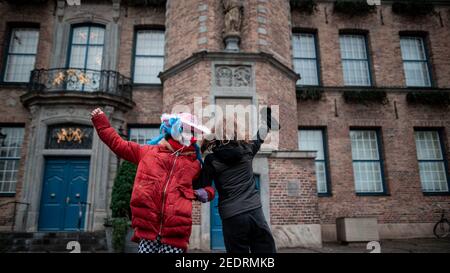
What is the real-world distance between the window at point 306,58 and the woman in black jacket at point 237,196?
10411 mm

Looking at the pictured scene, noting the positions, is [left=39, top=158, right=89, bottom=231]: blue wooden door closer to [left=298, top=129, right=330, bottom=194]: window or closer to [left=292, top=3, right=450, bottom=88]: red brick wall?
[left=298, top=129, right=330, bottom=194]: window

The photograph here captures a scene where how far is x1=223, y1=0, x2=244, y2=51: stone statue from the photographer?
32.0 ft

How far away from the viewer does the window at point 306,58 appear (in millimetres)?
12602

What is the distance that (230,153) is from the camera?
2727 mm

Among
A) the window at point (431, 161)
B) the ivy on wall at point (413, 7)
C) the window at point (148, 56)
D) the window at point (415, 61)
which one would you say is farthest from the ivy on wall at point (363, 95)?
the window at point (148, 56)

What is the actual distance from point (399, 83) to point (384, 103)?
123cm

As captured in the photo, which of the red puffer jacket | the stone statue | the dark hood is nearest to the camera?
the red puffer jacket

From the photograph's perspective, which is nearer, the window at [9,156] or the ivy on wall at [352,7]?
the window at [9,156]

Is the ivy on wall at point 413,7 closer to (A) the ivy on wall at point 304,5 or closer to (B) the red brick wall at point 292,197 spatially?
(A) the ivy on wall at point 304,5

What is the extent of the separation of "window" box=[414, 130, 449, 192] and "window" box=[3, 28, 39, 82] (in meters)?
15.7

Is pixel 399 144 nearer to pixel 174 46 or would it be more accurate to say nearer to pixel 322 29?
pixel 322 29

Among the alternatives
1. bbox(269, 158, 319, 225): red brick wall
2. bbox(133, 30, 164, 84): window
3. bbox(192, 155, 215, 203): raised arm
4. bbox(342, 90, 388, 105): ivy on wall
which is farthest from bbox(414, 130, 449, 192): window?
bbox(192, 155, 215, 203): raised arm

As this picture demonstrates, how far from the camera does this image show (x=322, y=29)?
1287 centimetres
